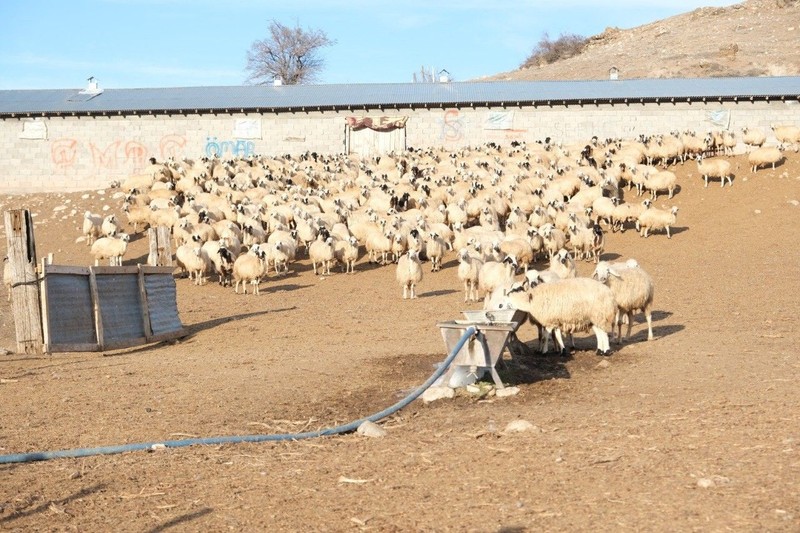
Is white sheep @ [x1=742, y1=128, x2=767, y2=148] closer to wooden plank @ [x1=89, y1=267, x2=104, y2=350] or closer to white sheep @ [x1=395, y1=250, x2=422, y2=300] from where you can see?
white sheep @ [x1=395, y1=250, x2=422, y2=300]

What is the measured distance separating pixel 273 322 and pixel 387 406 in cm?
828

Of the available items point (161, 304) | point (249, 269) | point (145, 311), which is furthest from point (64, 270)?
point (249, 269)

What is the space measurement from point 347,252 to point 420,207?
19.8 ft

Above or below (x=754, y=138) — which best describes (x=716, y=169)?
below

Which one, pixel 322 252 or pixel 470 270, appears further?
pixel 322 252

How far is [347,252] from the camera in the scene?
85.4ft

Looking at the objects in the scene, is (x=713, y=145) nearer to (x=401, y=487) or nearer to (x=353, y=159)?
(x=353, y=159)

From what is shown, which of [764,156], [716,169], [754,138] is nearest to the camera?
[716,169]

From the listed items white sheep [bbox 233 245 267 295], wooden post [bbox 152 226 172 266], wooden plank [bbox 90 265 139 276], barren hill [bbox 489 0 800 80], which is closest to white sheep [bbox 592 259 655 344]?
wooden plank [bbox 90 265 139 276]

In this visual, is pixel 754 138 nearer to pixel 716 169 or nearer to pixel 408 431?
pixel 716 169

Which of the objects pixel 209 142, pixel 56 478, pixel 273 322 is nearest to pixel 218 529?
pixel 56 478

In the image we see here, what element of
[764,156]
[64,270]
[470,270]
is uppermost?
[764,156]

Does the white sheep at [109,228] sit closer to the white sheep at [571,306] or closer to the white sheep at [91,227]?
the white sheep at [91,227]

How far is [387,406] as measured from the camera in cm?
1038
